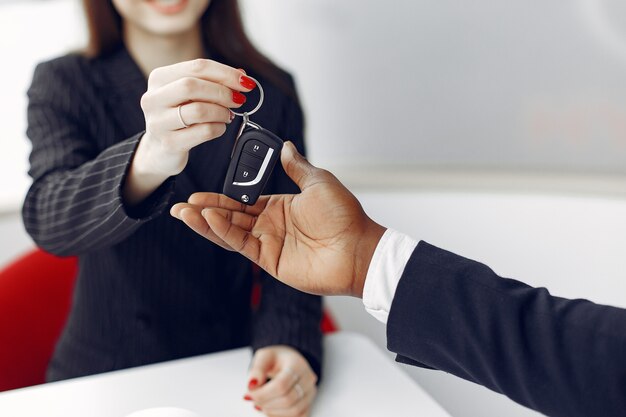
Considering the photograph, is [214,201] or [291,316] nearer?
[214,201]

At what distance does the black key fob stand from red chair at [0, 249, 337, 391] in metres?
0.36

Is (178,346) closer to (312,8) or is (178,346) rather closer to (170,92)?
(170,92)

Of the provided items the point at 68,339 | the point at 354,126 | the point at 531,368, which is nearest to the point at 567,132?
the point at 354,126

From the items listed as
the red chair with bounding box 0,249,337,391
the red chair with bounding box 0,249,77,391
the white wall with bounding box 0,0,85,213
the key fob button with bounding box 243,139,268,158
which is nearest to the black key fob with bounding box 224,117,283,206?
the key fob button with bounding box 243,139,268,158

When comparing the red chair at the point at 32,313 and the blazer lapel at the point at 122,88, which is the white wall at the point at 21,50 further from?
the blazer lapel at the point at 122,88

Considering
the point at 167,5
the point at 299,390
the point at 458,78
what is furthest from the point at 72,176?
the point at 458,78

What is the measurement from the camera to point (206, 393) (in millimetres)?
588

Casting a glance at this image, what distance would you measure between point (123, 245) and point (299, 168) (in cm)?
29

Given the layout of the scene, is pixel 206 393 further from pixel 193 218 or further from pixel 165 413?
pixel 193 218

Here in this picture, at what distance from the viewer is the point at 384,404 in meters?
0.58

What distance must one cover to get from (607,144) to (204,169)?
459 mm

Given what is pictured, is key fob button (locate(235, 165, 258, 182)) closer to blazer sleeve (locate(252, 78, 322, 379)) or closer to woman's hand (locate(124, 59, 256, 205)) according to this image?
woman's hand (locate(124, 59, 256, 205))

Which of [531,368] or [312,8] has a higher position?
[312,8]

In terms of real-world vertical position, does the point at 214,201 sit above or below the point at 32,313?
above
